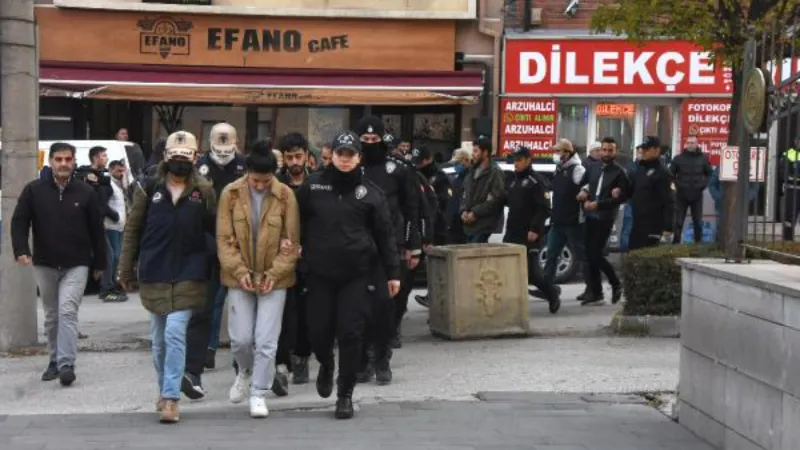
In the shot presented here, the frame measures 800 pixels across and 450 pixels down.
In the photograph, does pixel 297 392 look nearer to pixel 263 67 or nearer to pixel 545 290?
pixel 545 290

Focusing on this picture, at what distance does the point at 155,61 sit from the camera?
21.5 meters

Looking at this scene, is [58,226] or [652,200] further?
[652,200]

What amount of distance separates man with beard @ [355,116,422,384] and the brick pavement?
2.29 feet

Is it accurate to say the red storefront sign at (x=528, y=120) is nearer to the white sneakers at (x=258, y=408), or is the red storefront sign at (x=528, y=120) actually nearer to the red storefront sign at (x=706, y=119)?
the red storefront sign at (x=706, y=119)

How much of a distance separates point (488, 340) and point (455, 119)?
11.9 meters

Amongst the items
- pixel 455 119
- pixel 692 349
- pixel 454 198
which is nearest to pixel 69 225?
pixel 692 349

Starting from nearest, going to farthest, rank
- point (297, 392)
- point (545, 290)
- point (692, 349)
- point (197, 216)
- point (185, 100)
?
point (692, 349)
point (197, 216)
point (297, 392)
point (545, 290)
point (185, 100)

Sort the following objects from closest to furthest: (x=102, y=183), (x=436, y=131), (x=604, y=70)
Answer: (x=102, y=183), (x=604, y=70), (x=436, y=131)

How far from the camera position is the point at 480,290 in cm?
1054

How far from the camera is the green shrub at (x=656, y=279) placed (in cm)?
1038

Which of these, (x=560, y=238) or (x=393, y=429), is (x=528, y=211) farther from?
(x=393, y=429)

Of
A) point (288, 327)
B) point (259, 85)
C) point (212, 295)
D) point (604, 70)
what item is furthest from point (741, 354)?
point (259, 85)

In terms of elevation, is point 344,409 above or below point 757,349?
below

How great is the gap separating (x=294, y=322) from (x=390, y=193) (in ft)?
4.66
